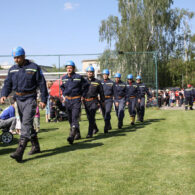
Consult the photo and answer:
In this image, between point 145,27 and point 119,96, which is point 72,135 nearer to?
point 119,96

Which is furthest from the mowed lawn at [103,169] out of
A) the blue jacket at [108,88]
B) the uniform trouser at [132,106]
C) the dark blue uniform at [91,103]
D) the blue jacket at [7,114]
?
the uniform trouser at [132,106]

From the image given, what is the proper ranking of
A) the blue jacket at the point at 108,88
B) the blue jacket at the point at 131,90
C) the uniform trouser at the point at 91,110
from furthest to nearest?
the blue jacket at the point at 131,90
the blue jacket at the point at 108,88
the uniform trouser at the point at 91,110

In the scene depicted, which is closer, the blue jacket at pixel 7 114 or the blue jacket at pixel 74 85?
the blue jacket at pixel 74 85

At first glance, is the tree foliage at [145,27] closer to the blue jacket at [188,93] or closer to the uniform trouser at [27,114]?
the blue jacket at [188,93]

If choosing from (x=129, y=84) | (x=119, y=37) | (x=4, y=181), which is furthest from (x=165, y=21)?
(x=4, y=181)

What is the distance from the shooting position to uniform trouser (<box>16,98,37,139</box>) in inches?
242

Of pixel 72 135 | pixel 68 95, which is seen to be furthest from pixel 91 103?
pixel 72 135

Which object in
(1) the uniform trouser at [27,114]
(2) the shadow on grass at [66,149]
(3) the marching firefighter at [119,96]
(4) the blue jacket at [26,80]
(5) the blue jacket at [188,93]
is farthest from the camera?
(5) the blue jacket at [188,93]

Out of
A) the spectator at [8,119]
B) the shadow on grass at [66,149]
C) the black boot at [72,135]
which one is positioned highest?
the spectator at [8,119]

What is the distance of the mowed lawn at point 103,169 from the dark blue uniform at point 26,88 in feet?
2.59

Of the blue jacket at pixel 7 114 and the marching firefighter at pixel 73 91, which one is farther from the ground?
the marching firefighter at pixel 73 91

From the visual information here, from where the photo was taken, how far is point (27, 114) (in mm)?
6168

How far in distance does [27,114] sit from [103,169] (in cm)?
192

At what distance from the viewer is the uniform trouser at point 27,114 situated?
20.1 feet
